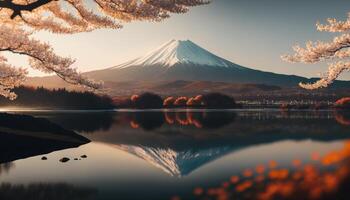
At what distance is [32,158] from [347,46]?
1318 centimetres

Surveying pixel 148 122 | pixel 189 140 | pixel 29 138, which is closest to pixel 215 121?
pixel 148 122

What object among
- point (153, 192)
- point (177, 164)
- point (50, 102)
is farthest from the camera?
point (50, 102)

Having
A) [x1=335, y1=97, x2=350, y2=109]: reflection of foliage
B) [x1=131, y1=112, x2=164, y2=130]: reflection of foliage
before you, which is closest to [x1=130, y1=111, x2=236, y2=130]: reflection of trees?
[x1=131, y1=112, x2=164, y2=130]: reflection of foliage

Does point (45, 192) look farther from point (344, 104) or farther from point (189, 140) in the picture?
point (344, 104)

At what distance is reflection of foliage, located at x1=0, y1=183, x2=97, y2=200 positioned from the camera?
421 inches

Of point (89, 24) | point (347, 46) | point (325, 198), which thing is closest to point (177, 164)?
point (89, 24)

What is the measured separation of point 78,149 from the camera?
2030cm

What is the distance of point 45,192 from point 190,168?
5.40 m

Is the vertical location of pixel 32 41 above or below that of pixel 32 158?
above

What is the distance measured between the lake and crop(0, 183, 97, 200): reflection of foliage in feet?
0.08

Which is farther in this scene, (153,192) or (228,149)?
(228,149)

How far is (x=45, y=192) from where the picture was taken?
1138cm

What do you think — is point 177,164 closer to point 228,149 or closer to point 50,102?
point 228,149

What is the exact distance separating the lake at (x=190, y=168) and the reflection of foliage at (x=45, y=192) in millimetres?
25
